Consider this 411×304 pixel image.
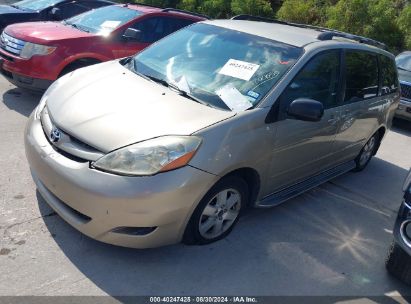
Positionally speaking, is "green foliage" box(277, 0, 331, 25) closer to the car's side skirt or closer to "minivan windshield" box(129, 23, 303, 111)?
the car's side skirt

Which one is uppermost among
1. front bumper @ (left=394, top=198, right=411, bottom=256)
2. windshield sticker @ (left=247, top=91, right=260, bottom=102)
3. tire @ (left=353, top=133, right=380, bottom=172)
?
windshield sticker @ (left=247, top=91, right=260, bottom=102)

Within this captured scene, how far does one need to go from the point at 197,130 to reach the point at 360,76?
2.49m

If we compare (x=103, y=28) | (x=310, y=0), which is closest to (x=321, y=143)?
(x=103, y=28)

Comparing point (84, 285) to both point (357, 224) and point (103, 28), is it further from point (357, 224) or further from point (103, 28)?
point (103, 28)

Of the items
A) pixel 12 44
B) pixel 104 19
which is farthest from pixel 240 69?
pixel 104 19

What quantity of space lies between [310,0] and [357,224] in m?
12.7

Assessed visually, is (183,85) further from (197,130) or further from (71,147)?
(71,147)

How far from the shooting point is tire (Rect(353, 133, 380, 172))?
17.6 ft

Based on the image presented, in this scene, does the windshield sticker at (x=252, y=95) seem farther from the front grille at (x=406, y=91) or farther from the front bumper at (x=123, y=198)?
the front grille at (x=406, y=91)

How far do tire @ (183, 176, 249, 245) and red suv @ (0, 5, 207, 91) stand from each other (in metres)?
3.57

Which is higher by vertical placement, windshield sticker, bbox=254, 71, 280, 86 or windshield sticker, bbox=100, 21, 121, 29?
windshield sticker, bbox=254, 71, 280, 86

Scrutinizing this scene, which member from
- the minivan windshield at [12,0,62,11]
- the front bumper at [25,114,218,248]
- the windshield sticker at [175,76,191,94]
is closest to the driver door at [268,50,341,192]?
the windshield sticker at [175,76,191,94]

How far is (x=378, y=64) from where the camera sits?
5.10 metres

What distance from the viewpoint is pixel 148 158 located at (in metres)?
2.82
